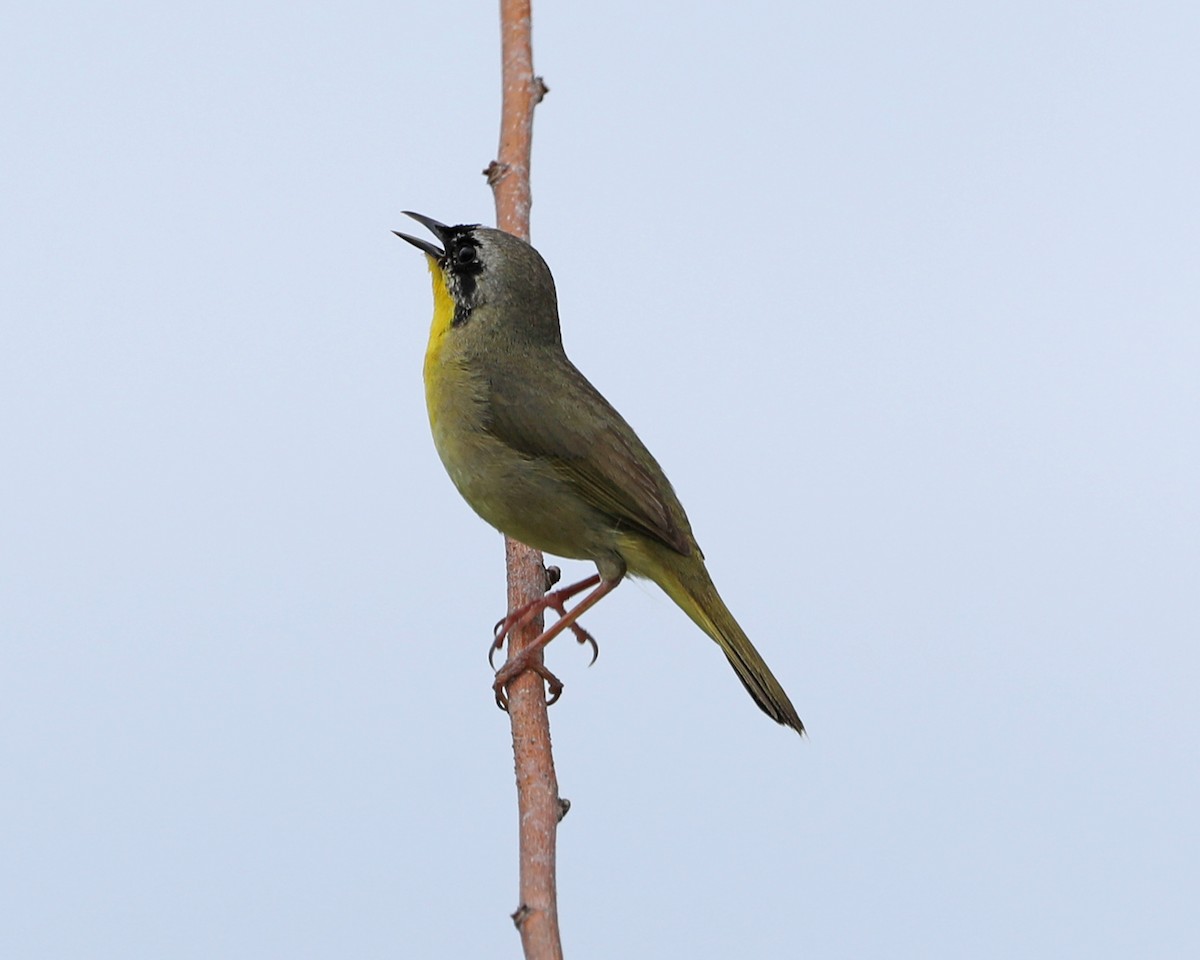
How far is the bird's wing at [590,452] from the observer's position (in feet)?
16.2

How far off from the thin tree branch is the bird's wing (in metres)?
0.49

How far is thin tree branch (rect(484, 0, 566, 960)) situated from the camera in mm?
3570

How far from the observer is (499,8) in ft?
18.7

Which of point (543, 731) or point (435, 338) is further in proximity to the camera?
point (435, 338)

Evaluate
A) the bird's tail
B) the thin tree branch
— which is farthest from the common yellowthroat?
the thin tree branch

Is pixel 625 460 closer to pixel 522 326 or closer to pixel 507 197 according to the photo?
pixel 522 326

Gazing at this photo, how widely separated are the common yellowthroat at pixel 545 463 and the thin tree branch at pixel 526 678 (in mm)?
128

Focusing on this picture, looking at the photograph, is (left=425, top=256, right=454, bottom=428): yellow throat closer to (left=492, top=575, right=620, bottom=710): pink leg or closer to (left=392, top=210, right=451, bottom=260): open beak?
(left=392, top=210, right=451, bottom=260): open beak

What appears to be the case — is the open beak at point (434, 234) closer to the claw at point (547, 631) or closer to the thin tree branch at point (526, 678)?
the thin tree branch at point (526, 678)

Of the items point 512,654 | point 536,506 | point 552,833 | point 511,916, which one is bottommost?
point 511,916

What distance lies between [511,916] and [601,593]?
5.45 feet

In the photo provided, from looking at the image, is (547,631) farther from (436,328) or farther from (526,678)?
(436,328)

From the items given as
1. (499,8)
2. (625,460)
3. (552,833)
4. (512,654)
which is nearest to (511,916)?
(552,833)

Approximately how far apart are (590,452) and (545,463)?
15 centimetres
